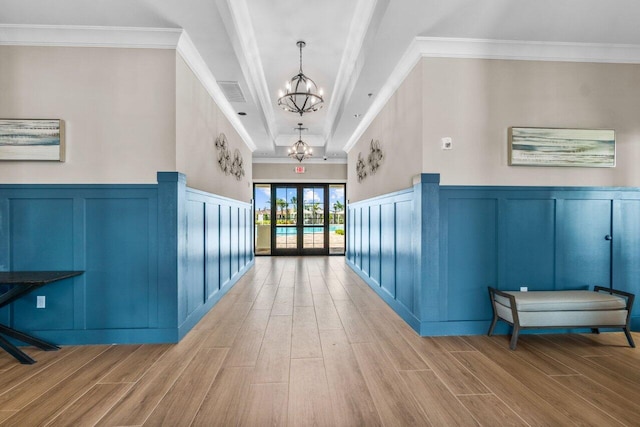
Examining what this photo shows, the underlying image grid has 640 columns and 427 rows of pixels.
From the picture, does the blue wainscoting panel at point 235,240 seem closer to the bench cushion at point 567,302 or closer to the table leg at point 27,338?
the table leg at point 27,338

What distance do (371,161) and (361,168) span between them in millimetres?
1002

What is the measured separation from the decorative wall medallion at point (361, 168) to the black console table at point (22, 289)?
195 inches

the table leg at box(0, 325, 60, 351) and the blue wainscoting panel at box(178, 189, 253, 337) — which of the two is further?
the blue wainscoting panel at box(178, 189, 253, 337)

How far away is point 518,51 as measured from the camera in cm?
350

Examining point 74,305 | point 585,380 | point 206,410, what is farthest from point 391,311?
point 74,305

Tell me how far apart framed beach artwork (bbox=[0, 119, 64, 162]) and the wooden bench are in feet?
15.2

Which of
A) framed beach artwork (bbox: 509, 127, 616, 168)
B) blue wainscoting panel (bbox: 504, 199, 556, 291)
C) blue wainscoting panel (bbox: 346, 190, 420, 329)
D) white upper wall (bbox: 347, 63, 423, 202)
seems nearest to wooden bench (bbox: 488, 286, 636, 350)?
blue wainscoting panel (bbox: 504, 199, 556, 291)

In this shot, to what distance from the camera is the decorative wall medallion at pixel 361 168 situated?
6.67 m

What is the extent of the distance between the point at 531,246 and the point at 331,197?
6987 mm

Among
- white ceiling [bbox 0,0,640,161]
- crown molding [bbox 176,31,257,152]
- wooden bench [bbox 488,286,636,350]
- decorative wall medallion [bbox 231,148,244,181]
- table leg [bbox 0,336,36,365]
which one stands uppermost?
white ceiling [bbox 0,0,640,161]

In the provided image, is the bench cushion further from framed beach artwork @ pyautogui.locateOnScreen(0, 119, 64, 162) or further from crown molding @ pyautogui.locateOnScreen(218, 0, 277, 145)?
framed beach artwork @ pyautogui.locateOnScreen(0, 119, 64, 162)

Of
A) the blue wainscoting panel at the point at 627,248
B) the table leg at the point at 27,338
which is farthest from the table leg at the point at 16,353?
the blue wainscoting panel at the point at 627,248

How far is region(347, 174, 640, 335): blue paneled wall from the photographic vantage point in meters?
3.37

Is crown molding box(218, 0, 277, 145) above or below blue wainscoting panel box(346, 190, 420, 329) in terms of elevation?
above
